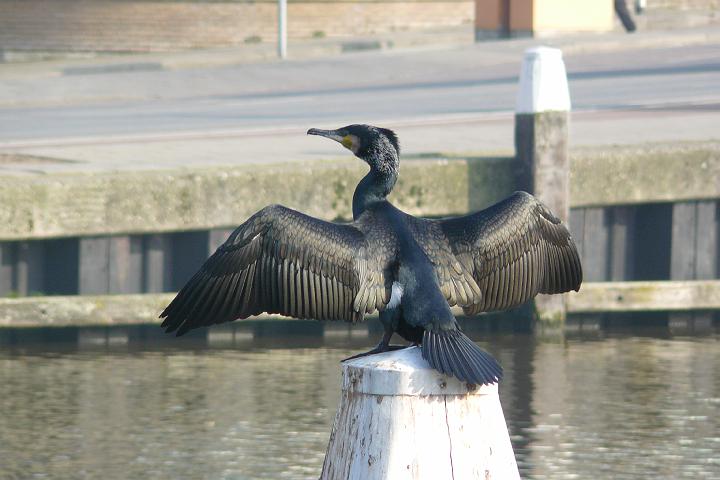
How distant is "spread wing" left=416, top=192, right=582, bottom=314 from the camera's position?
608cm

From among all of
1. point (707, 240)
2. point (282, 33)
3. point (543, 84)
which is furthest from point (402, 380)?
point (282, 33)

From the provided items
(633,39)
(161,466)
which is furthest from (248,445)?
(633,39)

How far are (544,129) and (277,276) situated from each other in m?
6.17

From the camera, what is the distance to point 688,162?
12.6m

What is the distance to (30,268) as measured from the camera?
1162cm

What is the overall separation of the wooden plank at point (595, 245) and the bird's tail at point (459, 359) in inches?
283

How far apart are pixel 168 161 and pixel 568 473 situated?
204 inches

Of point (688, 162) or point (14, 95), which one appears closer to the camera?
point (688, 162)

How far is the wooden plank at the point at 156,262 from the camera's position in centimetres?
1175

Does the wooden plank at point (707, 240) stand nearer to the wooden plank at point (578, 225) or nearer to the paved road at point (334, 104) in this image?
the wooden plank at point (578, 225)

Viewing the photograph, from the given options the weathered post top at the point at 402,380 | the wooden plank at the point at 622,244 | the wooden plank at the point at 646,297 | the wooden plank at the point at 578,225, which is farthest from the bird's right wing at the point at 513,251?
the wooden plank at the point at 622,244

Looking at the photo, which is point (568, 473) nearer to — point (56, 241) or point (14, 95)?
point (56, 241)

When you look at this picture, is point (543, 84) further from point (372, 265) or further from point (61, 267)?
point (372, 265)

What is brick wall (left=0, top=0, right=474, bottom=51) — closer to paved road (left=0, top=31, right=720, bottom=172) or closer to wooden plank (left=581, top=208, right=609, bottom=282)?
paved road (left=0, top=31, right=720, bottom=172)
